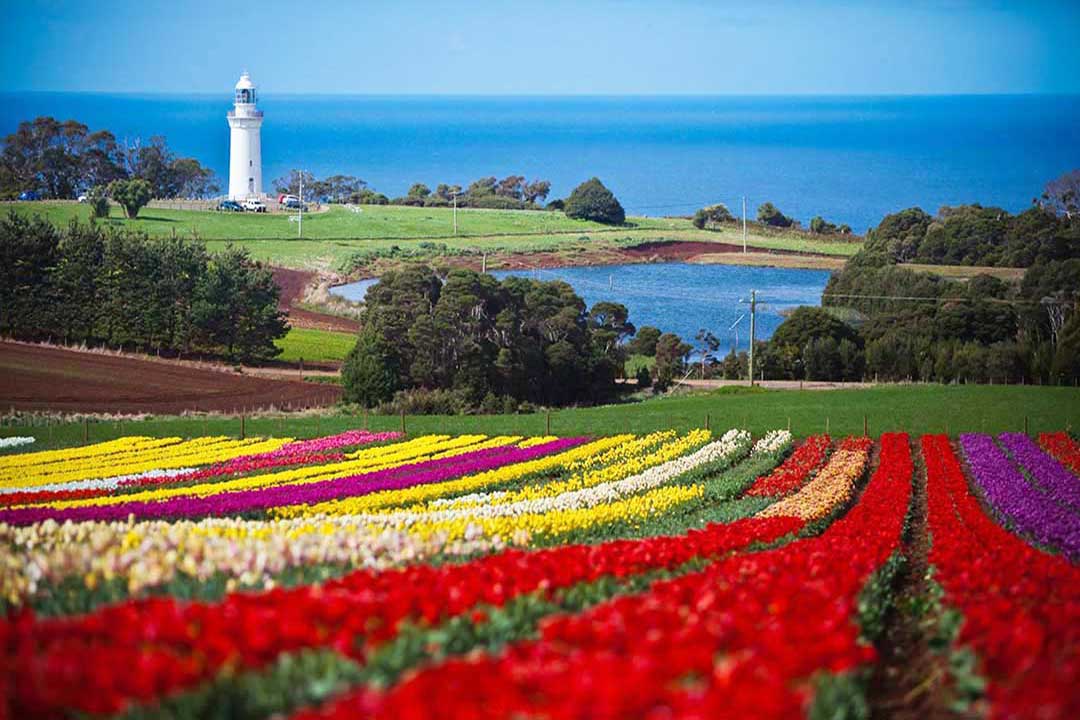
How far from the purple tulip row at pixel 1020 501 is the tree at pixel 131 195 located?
3384 inches

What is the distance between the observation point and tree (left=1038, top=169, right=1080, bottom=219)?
10875 cm

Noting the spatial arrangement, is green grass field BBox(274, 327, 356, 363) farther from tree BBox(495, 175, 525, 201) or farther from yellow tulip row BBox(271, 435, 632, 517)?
tree BBox(495, 175, 525, 201)

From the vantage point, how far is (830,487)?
23.8 meters

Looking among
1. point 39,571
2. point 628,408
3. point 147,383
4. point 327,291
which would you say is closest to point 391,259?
point 327,291

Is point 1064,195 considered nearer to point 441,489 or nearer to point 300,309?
point 300,309

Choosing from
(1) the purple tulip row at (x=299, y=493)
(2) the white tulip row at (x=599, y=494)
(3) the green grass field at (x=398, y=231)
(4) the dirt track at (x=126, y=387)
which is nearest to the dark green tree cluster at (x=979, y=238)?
(3) the green grass field at (x=398, y=231)

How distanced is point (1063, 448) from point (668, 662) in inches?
1102

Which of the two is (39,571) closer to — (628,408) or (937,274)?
(628,408)

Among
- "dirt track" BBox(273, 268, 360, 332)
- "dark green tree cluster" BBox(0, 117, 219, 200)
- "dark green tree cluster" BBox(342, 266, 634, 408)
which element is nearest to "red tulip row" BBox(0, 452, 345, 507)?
"dark green tree cluster" BBox(342, 266, 634, 408)

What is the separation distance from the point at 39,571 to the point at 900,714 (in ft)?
19.1

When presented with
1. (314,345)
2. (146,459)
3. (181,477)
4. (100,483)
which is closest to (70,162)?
(314,345)

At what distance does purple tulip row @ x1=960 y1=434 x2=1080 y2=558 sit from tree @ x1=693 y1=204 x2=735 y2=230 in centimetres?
10243

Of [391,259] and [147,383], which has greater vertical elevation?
[391,259]

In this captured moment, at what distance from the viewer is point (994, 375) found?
57.7 metres
